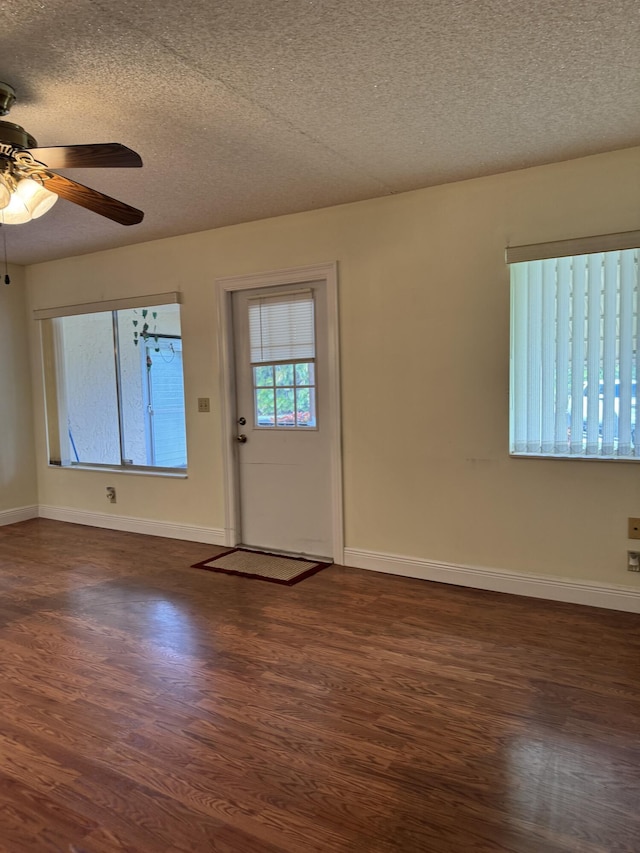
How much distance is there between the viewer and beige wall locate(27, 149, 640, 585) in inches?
118

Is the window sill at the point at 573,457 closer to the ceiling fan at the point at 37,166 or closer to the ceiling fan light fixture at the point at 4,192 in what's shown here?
the ceiling fan at the point at 37,166

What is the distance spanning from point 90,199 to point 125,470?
3063 millimetres

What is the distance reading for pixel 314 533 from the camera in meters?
4.04

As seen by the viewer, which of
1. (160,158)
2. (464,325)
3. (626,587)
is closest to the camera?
(160,158)

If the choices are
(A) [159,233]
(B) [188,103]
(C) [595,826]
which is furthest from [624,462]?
(A) [159,233]

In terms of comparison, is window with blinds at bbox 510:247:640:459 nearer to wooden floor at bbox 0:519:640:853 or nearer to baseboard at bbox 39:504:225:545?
wooden floor at bbox 0:519:640:853

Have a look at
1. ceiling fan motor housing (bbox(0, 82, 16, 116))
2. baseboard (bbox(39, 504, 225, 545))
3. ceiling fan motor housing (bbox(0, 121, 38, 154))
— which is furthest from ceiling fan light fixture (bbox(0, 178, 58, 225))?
baseboard (bbox(39, 504, 225, 545))

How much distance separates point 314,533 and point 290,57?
2913mm

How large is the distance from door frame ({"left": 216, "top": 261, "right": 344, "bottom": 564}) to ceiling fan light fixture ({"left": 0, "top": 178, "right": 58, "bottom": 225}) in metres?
1.83

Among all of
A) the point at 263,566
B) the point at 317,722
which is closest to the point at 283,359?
the point at 263,566

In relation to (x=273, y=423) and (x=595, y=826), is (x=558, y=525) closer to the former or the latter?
(x=595, y=826)

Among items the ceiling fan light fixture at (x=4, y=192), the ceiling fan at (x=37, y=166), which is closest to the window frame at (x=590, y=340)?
the ceiling fan at (x=37, y=166)

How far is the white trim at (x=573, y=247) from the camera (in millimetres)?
2816

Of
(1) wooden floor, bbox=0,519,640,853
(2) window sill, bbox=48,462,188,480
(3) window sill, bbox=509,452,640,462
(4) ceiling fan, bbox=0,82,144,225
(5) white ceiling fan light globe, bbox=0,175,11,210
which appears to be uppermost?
(4) ceiling fan, bbox=0,82,144,225
